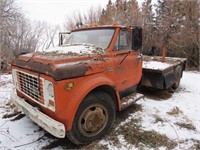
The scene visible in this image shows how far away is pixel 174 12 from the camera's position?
14.1m

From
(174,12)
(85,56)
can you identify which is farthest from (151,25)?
(85,56)

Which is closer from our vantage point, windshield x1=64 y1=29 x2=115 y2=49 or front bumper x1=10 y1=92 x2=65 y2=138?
front bumper x1=10 y1=92 x2=65 y2=138

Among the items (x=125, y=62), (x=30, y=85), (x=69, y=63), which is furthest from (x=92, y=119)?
(x=125, y=62)

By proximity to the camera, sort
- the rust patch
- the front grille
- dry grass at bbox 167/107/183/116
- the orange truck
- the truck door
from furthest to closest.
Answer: dry grass at bbox 167/107/183/116 < the truck door < the front grille < the orange truck < the rust patch

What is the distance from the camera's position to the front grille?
8.75ft

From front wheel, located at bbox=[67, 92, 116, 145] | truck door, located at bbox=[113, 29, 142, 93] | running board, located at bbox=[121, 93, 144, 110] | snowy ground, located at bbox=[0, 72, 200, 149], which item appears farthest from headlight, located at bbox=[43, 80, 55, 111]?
running board, located at bbox=[121, 93, 144, 110]

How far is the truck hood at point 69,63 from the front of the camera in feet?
7.87

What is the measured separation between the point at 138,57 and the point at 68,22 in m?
20.1

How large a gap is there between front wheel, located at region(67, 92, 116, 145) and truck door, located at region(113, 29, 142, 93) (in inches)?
22.6

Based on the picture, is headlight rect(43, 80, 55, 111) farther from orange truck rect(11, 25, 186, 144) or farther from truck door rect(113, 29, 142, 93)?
truck door rect(113, 29, 142, 93)

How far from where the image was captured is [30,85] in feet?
9.67

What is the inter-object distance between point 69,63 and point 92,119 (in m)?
1.05

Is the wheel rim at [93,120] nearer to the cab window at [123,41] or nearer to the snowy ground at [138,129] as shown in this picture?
the snowy ground at [138,129]

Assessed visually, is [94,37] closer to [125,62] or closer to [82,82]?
[125,62]
